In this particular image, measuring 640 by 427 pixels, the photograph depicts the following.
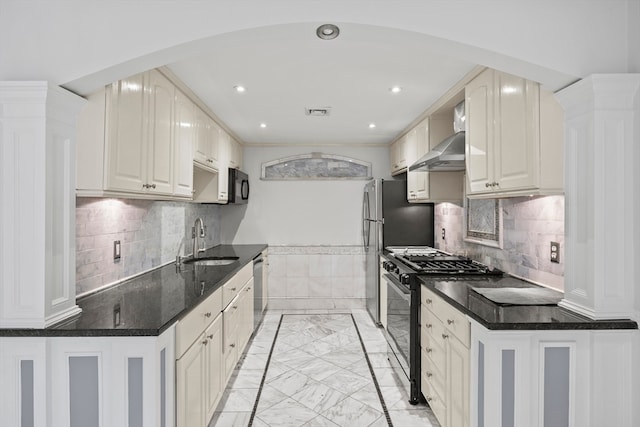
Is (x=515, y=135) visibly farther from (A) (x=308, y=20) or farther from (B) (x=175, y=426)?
(B) (x=175, y=426)

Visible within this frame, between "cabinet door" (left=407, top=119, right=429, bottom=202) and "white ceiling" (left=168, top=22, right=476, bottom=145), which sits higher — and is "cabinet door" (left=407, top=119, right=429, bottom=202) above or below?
below

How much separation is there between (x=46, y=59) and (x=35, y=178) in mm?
513

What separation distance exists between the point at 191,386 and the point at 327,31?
1864mm

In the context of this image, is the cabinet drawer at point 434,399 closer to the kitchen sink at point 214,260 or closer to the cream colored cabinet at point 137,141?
the kitchen sink at point 214,260

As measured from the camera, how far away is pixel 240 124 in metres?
4.11

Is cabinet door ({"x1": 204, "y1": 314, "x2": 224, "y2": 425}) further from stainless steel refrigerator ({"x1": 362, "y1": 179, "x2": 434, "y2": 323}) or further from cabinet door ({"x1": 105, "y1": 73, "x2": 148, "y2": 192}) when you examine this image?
stainless steel refrigerator ({"x1": 362, "y1": 179, "x2": 434, "y2": 323})

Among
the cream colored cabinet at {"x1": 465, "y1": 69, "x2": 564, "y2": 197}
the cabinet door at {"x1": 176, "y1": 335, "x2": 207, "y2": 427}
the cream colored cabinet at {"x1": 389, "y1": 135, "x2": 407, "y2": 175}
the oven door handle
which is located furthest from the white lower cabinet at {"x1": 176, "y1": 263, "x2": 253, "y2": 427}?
the cream colored cabinet at {"x1": 389, "y1": 135, "x2": 407, "y2": 175}

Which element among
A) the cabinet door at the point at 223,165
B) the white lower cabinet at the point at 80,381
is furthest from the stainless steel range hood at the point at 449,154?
Result: the white lower cabinet at the point at 80,381

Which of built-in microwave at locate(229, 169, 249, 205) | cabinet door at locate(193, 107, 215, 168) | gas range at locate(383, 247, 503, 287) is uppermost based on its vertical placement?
cabinet door at locate(193, 107, 215, 168)

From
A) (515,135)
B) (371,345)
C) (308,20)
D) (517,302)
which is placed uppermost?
(308,20)

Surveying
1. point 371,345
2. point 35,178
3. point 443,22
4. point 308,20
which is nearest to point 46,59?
point 35,178

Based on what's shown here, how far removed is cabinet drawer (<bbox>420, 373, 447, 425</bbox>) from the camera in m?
2.21

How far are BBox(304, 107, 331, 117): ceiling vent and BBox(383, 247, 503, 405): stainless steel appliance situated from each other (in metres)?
1.56

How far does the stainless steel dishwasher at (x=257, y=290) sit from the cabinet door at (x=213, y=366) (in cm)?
148
